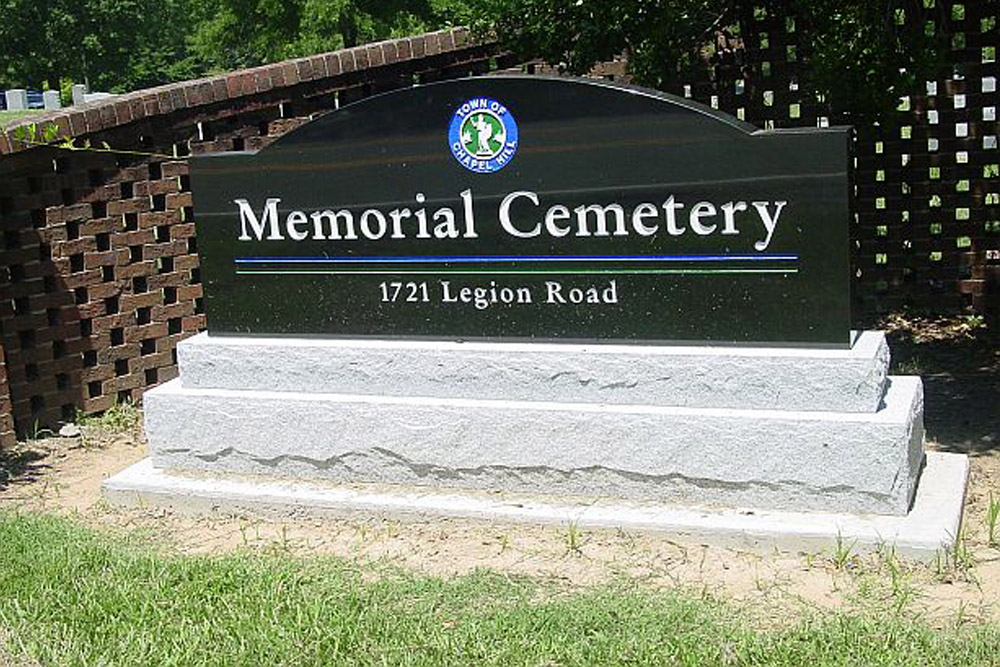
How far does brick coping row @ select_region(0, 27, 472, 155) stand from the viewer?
7492 millimetres

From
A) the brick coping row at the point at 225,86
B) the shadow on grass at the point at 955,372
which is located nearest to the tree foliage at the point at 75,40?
the brick coping row at the point at 225,86

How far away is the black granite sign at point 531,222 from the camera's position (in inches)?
208

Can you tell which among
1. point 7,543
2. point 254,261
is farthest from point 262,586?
point 254,261

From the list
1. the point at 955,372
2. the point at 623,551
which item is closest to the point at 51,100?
the point at 955,372

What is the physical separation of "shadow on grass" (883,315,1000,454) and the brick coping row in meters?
3.38

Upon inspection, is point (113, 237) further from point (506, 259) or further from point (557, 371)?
point (557, 371)

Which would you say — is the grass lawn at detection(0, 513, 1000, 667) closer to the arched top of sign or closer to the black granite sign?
the black granite sign

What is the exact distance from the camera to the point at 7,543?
5.73 meters

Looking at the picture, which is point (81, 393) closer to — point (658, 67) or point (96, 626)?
point (96, 626)

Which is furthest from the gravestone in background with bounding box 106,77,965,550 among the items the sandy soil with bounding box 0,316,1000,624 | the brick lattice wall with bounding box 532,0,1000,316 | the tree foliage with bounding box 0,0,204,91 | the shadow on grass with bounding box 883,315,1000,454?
the tree foliage with bounding box 0,0,204,91

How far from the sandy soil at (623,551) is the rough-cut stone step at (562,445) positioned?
0.27 meters

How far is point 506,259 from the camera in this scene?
227 inches

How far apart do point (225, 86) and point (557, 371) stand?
3.43 meters

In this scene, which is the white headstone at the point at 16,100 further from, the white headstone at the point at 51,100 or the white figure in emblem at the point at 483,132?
the white figure in emblem at the point at 483,132
